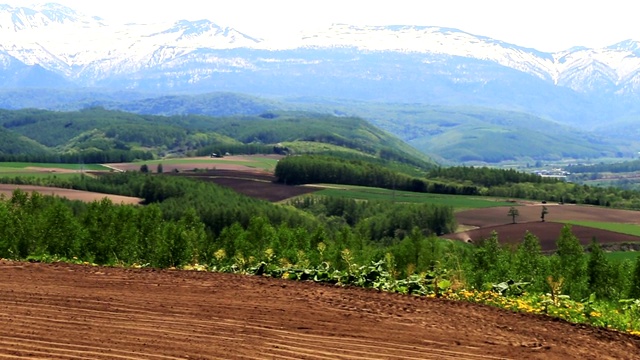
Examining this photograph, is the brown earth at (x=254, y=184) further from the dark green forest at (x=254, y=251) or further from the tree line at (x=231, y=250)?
Answer: the tree line at (x=231, y=250)

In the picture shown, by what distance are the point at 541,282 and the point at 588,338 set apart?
2123 centimetres

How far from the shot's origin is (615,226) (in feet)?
342

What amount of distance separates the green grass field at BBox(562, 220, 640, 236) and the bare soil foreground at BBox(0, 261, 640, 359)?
3146 inches

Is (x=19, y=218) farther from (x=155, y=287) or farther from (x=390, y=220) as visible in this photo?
(x=390, y=220)

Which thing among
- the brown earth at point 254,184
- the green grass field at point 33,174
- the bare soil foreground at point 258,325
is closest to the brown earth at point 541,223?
the brown earth at point 254,184

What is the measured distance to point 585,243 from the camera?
87.9 m

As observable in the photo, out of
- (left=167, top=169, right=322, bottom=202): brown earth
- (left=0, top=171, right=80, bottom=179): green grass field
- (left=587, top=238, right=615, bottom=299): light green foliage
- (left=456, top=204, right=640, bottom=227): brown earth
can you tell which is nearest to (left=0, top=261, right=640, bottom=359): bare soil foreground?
(left=587, top=238, right=615, bottom=299): light green foliage

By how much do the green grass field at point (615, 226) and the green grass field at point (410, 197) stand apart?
2815cm

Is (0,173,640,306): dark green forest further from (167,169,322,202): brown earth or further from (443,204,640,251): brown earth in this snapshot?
(167,169,322,202): brown earth

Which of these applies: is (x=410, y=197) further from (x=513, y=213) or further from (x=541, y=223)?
(x=541, y=223)

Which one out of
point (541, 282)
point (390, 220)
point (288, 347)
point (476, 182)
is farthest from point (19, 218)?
point (476, 182)

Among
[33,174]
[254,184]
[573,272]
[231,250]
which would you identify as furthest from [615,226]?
[33,174]

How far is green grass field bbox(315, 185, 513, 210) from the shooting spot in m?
139

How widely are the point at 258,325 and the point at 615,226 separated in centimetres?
9213
